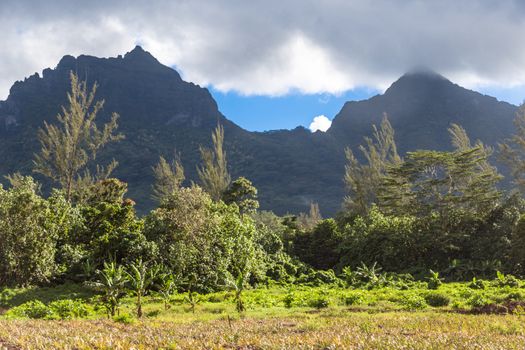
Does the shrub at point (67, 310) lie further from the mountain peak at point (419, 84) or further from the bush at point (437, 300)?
the mountain peak at point (419, 84)

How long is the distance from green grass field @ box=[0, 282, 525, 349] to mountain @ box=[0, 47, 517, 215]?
94.8 m

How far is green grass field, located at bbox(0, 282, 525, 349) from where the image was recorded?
7445 mm

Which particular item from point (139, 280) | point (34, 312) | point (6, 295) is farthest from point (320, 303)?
point (6, 295)

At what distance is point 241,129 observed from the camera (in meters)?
166

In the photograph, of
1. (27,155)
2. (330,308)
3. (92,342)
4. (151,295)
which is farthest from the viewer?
(27,155)

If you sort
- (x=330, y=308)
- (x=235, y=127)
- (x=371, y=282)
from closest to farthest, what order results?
(x=330, y=308) → (x=371, y=282) → (x=235, y=127)

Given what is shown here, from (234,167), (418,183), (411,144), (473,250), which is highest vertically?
(411,144)

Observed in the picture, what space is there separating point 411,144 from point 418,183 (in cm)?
11928

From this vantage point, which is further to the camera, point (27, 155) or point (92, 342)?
point (27, 155)

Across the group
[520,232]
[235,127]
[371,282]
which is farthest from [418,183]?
[235,127]

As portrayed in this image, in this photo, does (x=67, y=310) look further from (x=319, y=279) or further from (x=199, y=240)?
(x=319, y=279)

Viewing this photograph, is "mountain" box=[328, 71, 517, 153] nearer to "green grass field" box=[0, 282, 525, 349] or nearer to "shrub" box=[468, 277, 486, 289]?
"shrub" box=[468, 277, 486, 289]

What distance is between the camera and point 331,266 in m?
41.2

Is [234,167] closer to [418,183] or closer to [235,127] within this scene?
[235,127]
